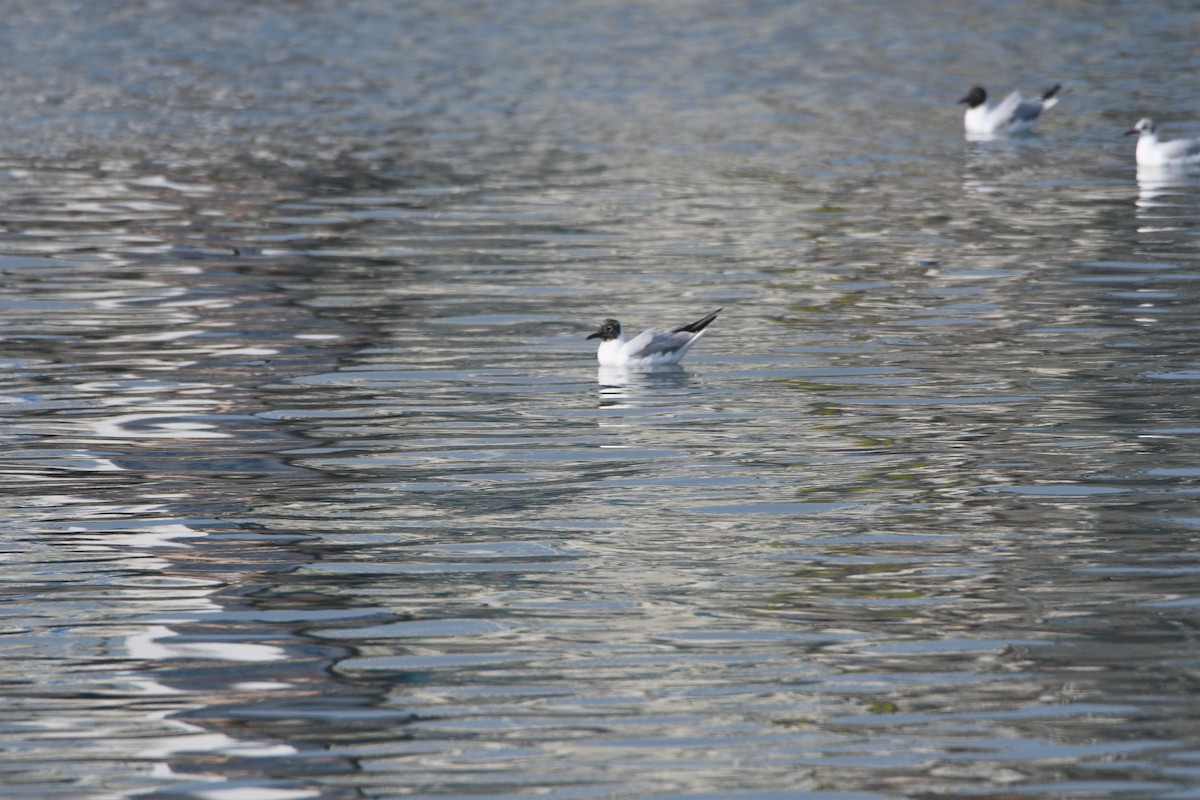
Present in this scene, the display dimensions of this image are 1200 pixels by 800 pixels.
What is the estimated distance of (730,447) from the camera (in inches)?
493

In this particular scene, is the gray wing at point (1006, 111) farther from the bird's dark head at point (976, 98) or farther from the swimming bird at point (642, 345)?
the swimming bird at point (642, 345)

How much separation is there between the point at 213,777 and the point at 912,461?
5.81 metres

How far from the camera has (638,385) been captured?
1474 centimetres

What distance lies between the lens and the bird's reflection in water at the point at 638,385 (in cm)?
1422

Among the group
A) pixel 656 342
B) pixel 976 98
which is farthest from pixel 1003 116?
pixel 656 342

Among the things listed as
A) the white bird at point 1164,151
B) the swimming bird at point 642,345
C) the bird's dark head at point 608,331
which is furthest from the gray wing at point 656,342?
the white bird at point 1164,151

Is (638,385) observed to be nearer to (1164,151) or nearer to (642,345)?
(642,345)

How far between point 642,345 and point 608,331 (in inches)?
13.6

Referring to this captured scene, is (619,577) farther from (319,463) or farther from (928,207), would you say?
(928,207)

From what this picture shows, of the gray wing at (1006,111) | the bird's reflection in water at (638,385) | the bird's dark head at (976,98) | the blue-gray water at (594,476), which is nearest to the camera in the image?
the blue-gray water at (594,476)

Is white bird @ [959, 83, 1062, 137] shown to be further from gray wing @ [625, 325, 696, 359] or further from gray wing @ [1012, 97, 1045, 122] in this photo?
gray wing @ [625, 325, 696, 359]

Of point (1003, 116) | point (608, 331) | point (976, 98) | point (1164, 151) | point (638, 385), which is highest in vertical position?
→ point (976, 98)

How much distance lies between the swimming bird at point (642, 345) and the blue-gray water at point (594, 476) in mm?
228

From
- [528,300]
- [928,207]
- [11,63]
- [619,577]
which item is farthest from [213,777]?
[11,63]
